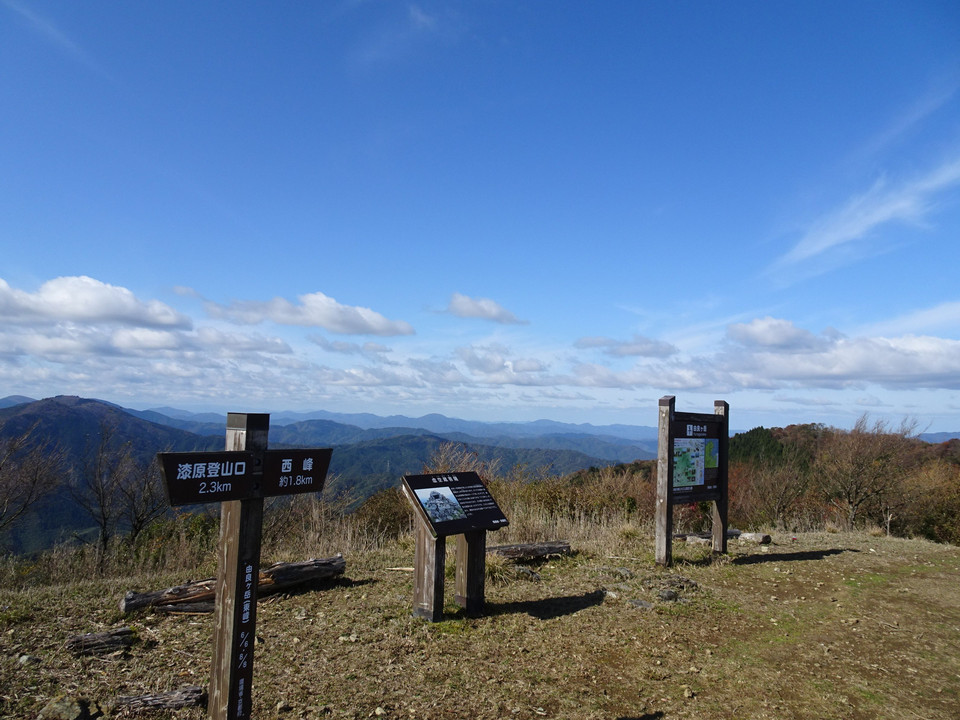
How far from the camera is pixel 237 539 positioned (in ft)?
10.3

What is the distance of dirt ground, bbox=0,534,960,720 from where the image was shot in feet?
13.9

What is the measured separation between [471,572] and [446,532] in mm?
772

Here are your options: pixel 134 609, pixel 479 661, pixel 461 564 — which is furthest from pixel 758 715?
pixel 134 609

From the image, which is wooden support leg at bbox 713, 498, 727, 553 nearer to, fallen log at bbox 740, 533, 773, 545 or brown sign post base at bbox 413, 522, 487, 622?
fallen log at bbox 740, 533, 773, 545

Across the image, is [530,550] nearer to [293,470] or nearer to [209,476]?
[293,470]

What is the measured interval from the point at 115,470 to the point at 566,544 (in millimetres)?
24700

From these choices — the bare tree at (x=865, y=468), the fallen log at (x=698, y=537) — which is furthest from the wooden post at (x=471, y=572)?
the bare tree at (x=865, y=468)

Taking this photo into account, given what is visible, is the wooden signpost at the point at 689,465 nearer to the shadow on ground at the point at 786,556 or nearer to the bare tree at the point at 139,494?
the shadow on ground at the point at 786,556

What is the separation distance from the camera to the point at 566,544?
9086 mm

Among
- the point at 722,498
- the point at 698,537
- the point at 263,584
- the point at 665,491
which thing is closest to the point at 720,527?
the point at 722,498

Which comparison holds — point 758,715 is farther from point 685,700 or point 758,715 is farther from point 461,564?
point 461,564

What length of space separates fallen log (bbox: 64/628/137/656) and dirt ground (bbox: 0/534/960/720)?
0.27ft

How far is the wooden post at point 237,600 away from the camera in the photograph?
3088 mm

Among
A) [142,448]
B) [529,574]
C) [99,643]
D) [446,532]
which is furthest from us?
[142,448]
